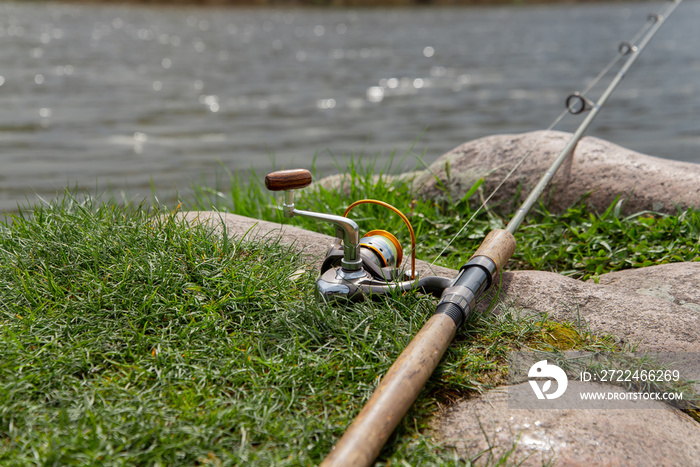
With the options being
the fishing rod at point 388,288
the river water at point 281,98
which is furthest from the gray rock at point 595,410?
the river water at point 281,98

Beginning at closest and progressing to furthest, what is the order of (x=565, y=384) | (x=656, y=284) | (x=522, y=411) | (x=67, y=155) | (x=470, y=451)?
(x=470, y=451) → (x=522, y=411) → (x=565, y=384) → (x=656, y=284) → (x=67, y=155)

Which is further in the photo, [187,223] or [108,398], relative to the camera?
[187,223]

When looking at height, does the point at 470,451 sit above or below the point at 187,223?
below

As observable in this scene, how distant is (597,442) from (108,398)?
1.68 m

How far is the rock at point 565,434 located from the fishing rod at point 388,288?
0.76ft

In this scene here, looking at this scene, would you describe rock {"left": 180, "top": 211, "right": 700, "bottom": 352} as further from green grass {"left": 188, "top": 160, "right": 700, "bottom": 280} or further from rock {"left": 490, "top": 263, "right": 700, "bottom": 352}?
green grass {"left": 188, "top": 160, "right": 700, "bottom": 280}

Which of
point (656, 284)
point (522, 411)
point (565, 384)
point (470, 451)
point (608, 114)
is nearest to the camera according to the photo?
point (470, 451)

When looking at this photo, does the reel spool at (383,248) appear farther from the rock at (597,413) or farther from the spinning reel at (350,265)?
the rock at (597,413)

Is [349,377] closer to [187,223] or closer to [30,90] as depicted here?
[187,223]

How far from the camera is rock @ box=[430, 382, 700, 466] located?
79.0 inches

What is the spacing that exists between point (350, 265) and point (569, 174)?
2.43 m

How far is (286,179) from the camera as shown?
2.61 meters

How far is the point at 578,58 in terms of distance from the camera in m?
19.3

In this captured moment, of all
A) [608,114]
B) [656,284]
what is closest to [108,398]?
[656,284]
